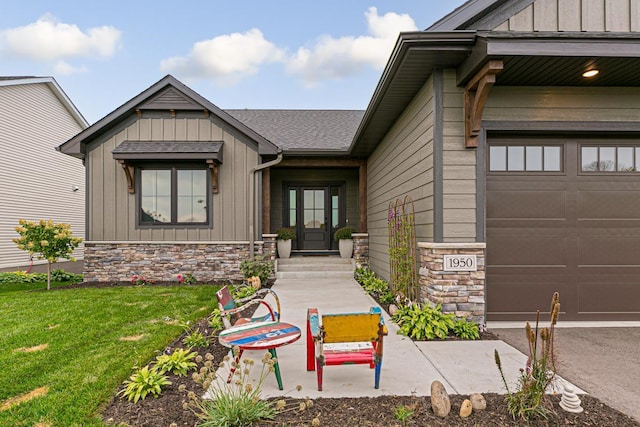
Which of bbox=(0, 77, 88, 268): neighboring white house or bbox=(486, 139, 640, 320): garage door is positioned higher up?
bbox=(0, 77, 88, 268): neighboring white house

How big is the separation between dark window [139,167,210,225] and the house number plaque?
595 cm

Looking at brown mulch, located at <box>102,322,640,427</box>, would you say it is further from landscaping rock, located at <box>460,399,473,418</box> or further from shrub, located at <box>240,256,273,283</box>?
shrub, located at <box>240,256,273,283</box>

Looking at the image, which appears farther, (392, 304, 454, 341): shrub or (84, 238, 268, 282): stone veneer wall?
(84, 238, 268, 282): stone veneer wall

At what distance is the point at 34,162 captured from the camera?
1293 centimetres

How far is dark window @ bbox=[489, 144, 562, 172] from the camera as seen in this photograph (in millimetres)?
4672

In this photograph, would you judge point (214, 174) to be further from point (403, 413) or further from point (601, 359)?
point (601, 359)

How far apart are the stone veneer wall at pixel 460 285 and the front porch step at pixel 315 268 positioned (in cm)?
428

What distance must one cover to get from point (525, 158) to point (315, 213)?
6.81 metres

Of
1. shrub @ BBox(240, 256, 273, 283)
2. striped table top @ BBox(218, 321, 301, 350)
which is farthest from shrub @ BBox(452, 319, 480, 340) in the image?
shrub @ BBox(240, 256, 273, 283)

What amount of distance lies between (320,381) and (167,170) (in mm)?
7146

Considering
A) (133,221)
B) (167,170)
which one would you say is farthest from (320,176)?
(133,221)

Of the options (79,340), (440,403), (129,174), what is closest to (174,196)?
(129,174)

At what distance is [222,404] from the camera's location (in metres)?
2.35

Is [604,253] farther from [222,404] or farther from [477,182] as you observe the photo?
[222,404]
